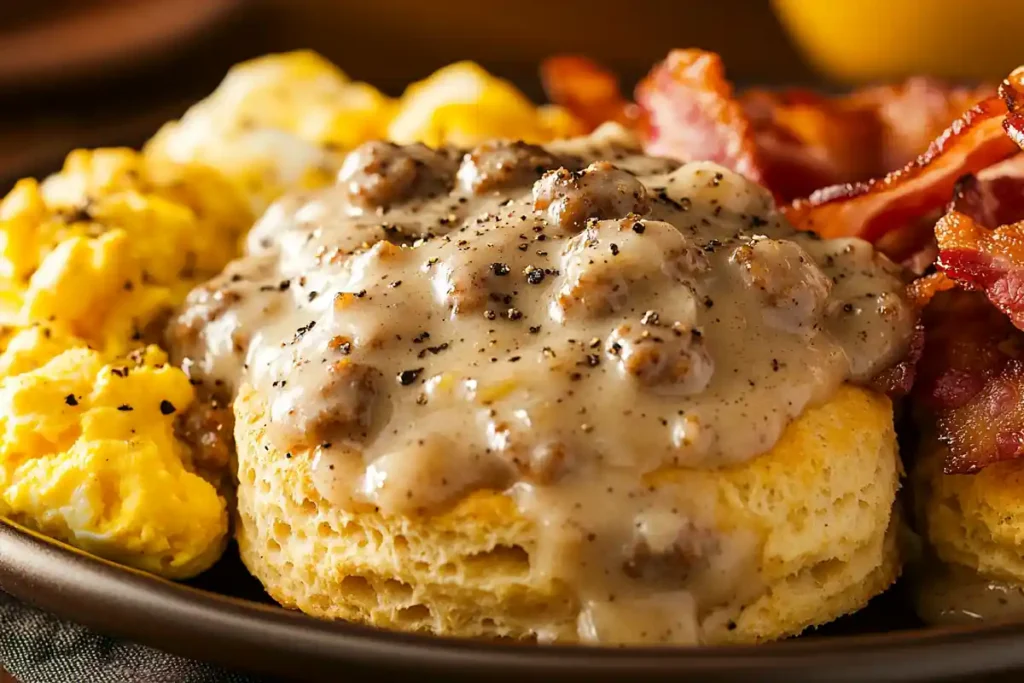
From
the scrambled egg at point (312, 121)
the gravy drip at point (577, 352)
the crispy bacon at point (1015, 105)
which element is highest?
the crispy bacon at point (1015, 105)

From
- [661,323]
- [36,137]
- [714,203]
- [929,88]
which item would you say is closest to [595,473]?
[661,323]

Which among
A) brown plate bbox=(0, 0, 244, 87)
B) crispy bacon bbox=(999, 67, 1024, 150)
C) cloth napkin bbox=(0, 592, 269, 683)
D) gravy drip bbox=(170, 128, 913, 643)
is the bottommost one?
brown plate bbox=(0, 0, 244, 87)

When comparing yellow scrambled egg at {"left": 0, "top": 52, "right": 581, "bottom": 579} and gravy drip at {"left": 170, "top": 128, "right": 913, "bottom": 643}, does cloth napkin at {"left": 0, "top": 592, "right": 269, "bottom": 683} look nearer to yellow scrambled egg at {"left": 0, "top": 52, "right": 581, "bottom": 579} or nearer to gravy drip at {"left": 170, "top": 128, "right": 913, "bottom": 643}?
yellow scrambled egg at {"left": 0, "top": 52, "right": 581, "bottom": 579}

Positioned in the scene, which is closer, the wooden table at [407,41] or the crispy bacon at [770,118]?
the crispy bacon at [770,118]

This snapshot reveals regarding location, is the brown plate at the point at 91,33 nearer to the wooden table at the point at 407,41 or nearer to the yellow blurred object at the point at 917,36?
the wooden table at the point at 407,41

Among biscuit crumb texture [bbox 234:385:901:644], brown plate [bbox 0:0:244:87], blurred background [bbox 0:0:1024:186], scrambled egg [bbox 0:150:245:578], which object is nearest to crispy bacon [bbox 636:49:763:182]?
biscuit crumb texture [bbox 234:385:901:644]

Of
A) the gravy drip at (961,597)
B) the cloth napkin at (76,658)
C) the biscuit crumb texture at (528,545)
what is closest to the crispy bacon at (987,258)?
the biscuit crumb texture at (528,545)
